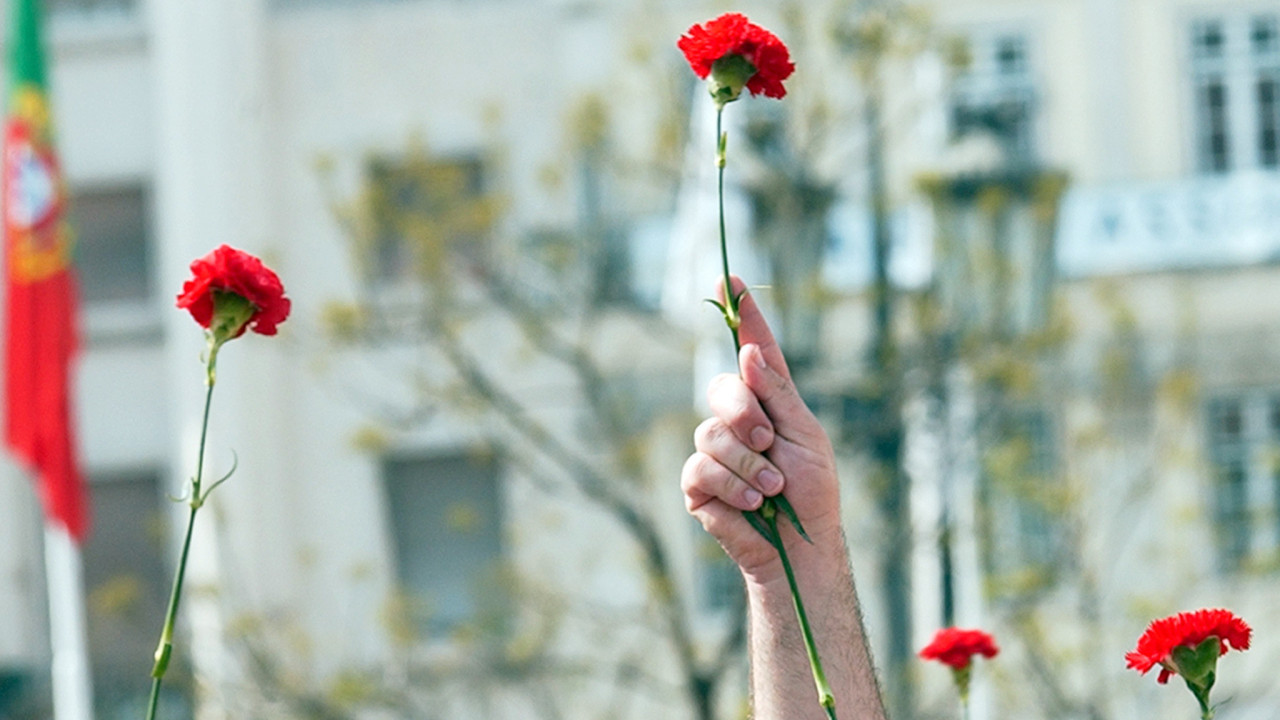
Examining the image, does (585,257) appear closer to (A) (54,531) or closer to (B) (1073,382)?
(A) (54,531)

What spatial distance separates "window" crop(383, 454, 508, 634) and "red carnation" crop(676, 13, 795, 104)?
19.5 metres

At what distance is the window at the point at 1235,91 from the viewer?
70.6 feet

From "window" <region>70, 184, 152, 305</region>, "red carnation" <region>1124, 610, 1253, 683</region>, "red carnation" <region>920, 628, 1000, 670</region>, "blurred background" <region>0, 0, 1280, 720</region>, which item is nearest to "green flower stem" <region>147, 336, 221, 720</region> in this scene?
"red carnation" <region>1124, 610, 1253, 683</region>

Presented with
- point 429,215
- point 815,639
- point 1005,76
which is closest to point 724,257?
point 815,639

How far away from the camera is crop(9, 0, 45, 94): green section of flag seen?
49.4 feet

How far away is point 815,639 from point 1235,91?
64.8 feet

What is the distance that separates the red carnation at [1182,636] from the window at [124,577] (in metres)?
20.1

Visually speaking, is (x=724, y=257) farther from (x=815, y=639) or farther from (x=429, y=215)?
(x=429, y=215)

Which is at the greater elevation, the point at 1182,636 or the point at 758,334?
the point at 758,334

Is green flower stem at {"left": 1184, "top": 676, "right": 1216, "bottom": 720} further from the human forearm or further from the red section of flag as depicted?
the red section of flag

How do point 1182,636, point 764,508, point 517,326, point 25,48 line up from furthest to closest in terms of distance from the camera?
point 517,326
point 25,48
point 1182,636
point 764,508

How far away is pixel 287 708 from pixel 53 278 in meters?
3.59

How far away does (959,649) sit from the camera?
3.60 m

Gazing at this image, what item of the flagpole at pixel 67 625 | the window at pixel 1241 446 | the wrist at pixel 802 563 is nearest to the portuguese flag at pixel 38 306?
the flagpole at pixel 67 625
